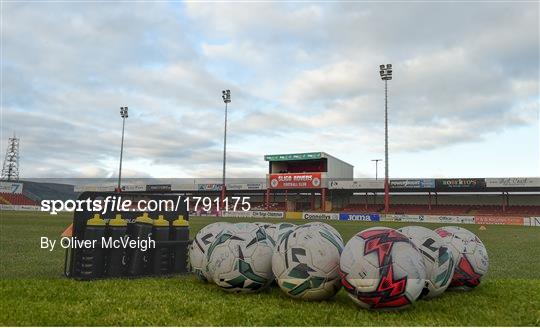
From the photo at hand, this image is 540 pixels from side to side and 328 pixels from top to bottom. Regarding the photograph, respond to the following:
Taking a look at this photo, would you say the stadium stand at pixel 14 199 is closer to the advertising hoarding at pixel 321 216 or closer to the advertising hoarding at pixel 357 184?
the advertising hoarding at pixel 321 216

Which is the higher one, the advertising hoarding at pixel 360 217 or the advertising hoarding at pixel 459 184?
the advertising hoarding at pixel 459 184

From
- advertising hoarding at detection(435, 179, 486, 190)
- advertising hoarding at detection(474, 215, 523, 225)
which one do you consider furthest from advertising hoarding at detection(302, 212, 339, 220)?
advertising hoarding at detection(474, 215, 523, 225)

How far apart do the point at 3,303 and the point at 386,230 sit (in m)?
5.57

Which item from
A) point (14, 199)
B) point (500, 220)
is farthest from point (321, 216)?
point (14, 199)

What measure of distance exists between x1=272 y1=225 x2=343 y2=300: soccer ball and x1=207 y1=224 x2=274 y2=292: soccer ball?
0.50 metres

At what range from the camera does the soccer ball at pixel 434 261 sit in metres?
6.07

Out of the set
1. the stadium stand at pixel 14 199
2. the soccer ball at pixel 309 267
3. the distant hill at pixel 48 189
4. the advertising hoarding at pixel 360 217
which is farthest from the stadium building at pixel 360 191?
the distant hill at pixel 48 189

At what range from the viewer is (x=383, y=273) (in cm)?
533

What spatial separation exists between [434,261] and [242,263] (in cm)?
301

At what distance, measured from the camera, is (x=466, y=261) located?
23.2 feet

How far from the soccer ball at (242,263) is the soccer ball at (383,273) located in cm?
150

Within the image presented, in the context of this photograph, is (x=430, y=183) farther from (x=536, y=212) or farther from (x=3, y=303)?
(x=3, y=303)

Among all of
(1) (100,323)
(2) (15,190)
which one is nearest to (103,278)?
(1) (100,323)

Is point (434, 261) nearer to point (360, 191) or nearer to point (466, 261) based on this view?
point (466, 261)
